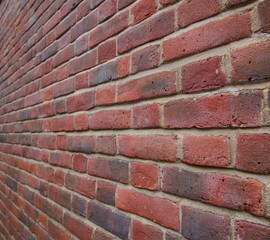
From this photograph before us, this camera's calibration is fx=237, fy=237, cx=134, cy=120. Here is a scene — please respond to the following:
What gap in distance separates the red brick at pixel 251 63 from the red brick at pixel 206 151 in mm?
169

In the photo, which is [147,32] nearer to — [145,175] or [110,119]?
[110,119]

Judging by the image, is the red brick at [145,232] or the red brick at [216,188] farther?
the red brick at [145,232]

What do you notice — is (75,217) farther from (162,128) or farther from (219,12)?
(219,12)

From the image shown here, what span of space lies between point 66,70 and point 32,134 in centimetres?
72

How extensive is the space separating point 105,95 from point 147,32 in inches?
13.4

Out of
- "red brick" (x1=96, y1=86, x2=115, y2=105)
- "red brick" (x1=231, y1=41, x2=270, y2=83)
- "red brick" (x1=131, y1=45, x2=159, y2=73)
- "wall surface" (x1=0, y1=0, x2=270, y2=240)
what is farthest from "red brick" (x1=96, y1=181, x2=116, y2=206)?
"red brick" (x1=231, y1=41, x2=270, y2=83)

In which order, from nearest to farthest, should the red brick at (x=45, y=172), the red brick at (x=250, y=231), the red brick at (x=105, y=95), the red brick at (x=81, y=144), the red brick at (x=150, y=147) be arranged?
1. the red brick at (x=250, y=231)
2. the red brick at (x=150, y=147)
3. the red brick at (x=105, y=95)
4. the red brick at (x=81, y=144)
5. the red brick at (x=45, y=172)

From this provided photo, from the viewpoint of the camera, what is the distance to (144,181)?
844mm

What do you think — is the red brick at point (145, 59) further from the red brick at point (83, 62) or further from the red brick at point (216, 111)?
the red brick at point (83, 62)

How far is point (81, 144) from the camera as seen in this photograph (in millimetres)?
1222

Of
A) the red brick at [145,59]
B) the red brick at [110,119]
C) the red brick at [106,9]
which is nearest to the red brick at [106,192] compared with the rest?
the red brick at [110,119]

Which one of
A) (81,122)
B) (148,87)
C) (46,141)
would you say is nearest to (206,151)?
(148,87)

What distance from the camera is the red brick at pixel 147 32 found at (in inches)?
31.6

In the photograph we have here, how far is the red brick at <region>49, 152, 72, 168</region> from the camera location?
1.33 meters
